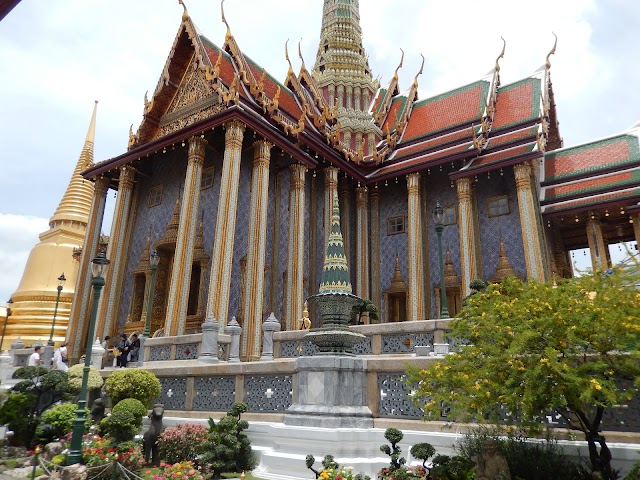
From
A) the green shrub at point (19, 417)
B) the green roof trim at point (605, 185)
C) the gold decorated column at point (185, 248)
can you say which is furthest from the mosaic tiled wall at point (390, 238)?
the green shrub at point (19, 417)

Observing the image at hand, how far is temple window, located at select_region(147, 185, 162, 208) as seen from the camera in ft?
58.0

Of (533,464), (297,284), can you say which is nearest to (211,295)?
(297,284)

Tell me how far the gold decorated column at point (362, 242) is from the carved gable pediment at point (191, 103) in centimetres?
670

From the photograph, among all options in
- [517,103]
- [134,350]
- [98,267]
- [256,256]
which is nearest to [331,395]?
[98,267]

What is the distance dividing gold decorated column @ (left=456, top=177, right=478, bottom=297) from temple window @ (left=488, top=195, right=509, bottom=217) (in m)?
0.71

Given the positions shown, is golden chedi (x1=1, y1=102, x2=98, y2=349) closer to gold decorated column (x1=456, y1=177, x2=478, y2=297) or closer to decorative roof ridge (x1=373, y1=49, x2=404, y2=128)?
decorative roof ridge (x1=373, y1=49, x2=404, y2=128)

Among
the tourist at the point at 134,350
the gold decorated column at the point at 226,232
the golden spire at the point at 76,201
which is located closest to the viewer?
the tourist at the point at 134,350

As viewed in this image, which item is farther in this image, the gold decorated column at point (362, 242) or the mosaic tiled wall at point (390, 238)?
the mosaic tiled wall at point (390, 238)

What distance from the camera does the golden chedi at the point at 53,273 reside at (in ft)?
75.9

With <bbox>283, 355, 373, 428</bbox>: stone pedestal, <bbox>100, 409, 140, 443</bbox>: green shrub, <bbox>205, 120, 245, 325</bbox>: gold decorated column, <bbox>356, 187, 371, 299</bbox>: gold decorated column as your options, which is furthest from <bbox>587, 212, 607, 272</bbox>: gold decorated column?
<bbox>100, 409, 140, 443</bbox>: green shrub

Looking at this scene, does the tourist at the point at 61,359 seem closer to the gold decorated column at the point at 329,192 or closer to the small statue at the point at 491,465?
the gold decorated column at the point at 329,192

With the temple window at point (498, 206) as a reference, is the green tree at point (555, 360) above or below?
below

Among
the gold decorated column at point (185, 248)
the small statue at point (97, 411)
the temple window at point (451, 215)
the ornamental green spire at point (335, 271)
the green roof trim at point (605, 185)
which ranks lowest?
the small statue at point (97, 411)

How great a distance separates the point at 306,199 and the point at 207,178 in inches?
138
